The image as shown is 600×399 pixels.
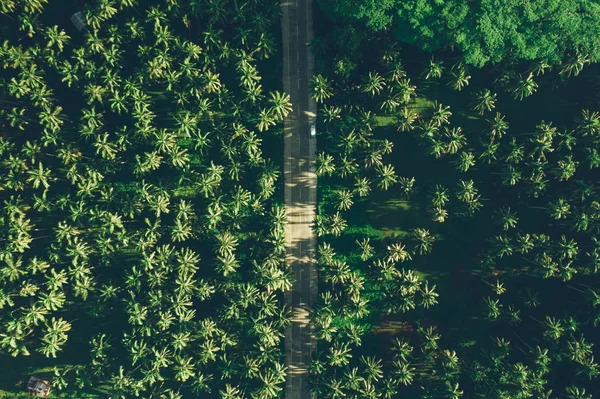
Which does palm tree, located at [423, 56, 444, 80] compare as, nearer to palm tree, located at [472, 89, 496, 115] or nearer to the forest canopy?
the forest canopy

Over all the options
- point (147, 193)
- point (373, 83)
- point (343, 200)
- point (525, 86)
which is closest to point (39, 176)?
point (147, 193)

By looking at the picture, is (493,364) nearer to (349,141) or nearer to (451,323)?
(451,323)

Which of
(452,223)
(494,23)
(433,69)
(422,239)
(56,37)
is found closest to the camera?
(494,23)

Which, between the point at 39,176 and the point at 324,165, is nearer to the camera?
the point at 39,176

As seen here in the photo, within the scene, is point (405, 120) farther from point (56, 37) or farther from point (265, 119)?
point (56, 37)

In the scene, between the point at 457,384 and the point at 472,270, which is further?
the point at 472,270

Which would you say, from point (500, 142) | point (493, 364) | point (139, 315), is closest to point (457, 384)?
point (493, 364)
